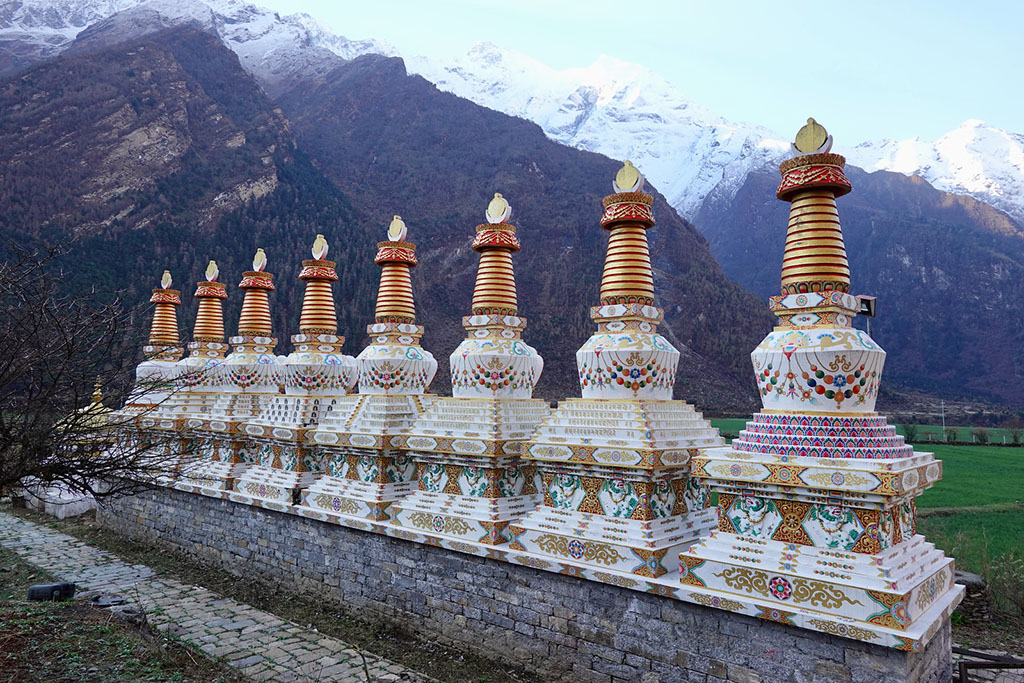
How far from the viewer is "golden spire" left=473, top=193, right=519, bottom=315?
8.34 metres

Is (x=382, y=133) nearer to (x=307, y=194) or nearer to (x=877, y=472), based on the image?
(x=307, y=194)

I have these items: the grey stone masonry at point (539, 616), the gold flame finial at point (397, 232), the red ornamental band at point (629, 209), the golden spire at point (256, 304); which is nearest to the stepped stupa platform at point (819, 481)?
the grey stone masonry at point (539, 616)

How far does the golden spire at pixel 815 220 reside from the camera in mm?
5629

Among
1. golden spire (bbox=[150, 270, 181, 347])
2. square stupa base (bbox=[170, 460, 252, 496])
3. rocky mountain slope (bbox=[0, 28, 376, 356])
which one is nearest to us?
square stupa base (bbox=[170, 460, 252, 496])

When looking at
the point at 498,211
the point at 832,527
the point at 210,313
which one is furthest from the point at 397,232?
the point at 832,527

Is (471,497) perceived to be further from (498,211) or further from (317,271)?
(317,271)

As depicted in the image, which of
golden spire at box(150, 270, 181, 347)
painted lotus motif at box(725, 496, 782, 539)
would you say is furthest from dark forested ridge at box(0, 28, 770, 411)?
painted lotus motif at box(725, 496, 782, 539)

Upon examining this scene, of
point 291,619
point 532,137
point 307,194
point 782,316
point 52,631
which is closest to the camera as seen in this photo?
point 782,316

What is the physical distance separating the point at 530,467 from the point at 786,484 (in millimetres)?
3422

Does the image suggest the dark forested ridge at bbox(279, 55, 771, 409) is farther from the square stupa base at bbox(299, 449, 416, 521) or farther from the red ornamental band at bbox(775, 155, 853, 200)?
the red ornamental band at bbox(775, 155, 853, 200)

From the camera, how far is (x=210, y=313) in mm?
14828

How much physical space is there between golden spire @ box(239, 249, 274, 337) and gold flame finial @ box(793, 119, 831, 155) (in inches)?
435

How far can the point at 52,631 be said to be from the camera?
271 inches

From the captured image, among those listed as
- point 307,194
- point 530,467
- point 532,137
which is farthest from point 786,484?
point 532,137
